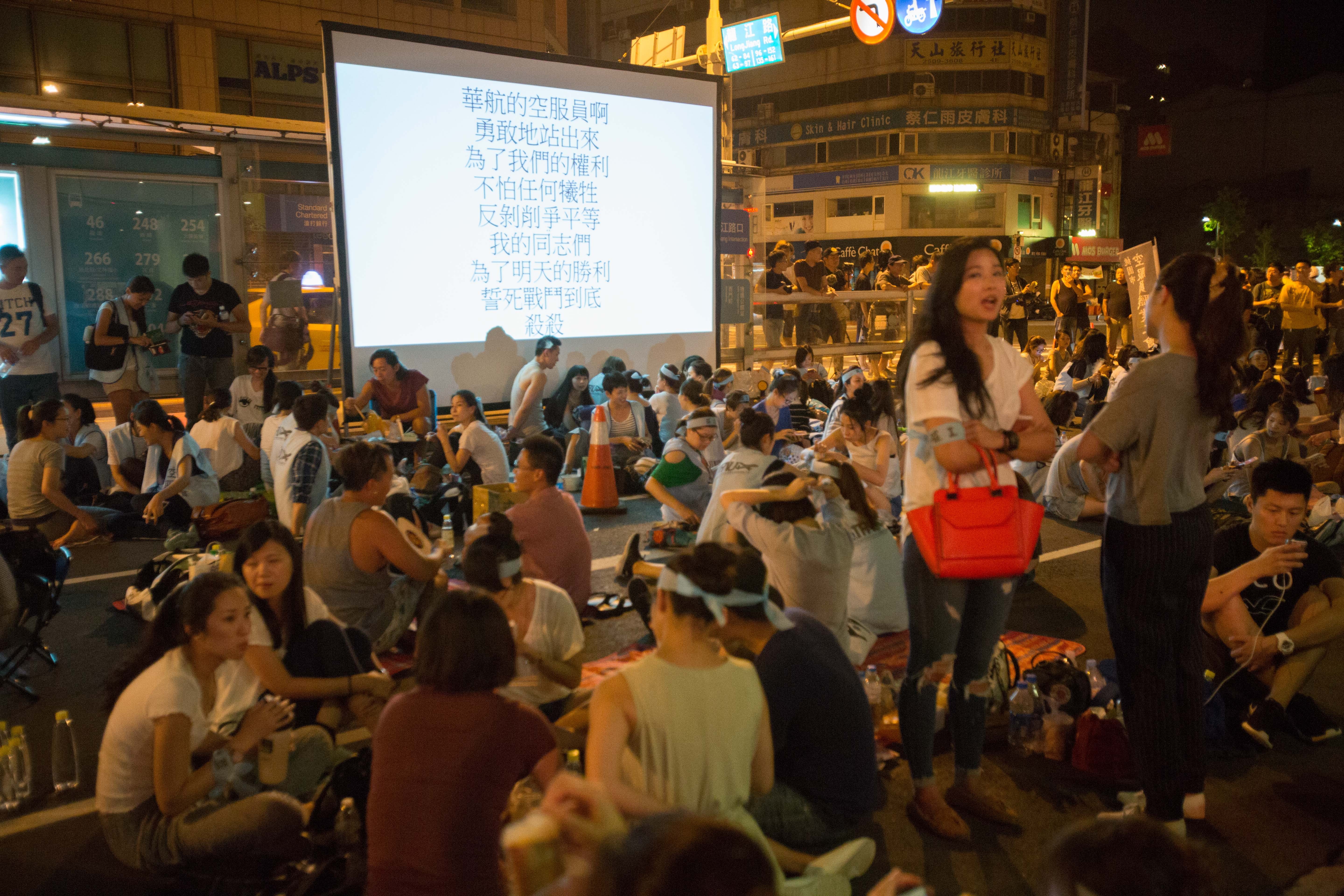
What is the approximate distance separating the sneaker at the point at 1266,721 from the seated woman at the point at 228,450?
22.3 feet

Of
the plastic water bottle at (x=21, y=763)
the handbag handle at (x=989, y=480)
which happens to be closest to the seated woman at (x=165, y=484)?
the plastic water bottle at (x=21, y=763)

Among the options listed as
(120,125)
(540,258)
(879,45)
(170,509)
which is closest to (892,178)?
(879,45)

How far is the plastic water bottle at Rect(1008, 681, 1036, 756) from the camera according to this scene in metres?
4.13

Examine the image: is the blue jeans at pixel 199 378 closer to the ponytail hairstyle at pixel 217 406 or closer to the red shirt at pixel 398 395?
the ponytail hairstyle at pixel 217 406

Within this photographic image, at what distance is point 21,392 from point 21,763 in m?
6.01

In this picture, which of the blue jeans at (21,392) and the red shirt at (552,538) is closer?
the red shirt at (552,538)

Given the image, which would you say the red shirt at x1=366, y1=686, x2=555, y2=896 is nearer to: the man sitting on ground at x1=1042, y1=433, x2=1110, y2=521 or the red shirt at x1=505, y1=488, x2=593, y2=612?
the red shirt at x1=505, y1=488, x2=593, y2=612

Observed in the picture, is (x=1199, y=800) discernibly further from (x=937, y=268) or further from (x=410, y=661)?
(x=410, y=661)

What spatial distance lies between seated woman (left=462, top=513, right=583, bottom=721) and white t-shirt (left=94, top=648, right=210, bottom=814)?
3.40ft

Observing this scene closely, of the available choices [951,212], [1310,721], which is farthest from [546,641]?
[951,212]

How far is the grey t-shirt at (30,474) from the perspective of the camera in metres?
6.41

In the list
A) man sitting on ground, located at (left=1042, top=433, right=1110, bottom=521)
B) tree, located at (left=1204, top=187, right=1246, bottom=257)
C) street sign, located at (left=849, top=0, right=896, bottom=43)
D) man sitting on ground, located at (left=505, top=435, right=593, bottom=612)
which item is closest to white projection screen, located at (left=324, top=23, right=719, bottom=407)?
man sitting on ground, located at (left=505, top=435, right=593, bottom=612)

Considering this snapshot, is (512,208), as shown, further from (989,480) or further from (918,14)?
(918,14)

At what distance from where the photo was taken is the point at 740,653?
3234 mm
